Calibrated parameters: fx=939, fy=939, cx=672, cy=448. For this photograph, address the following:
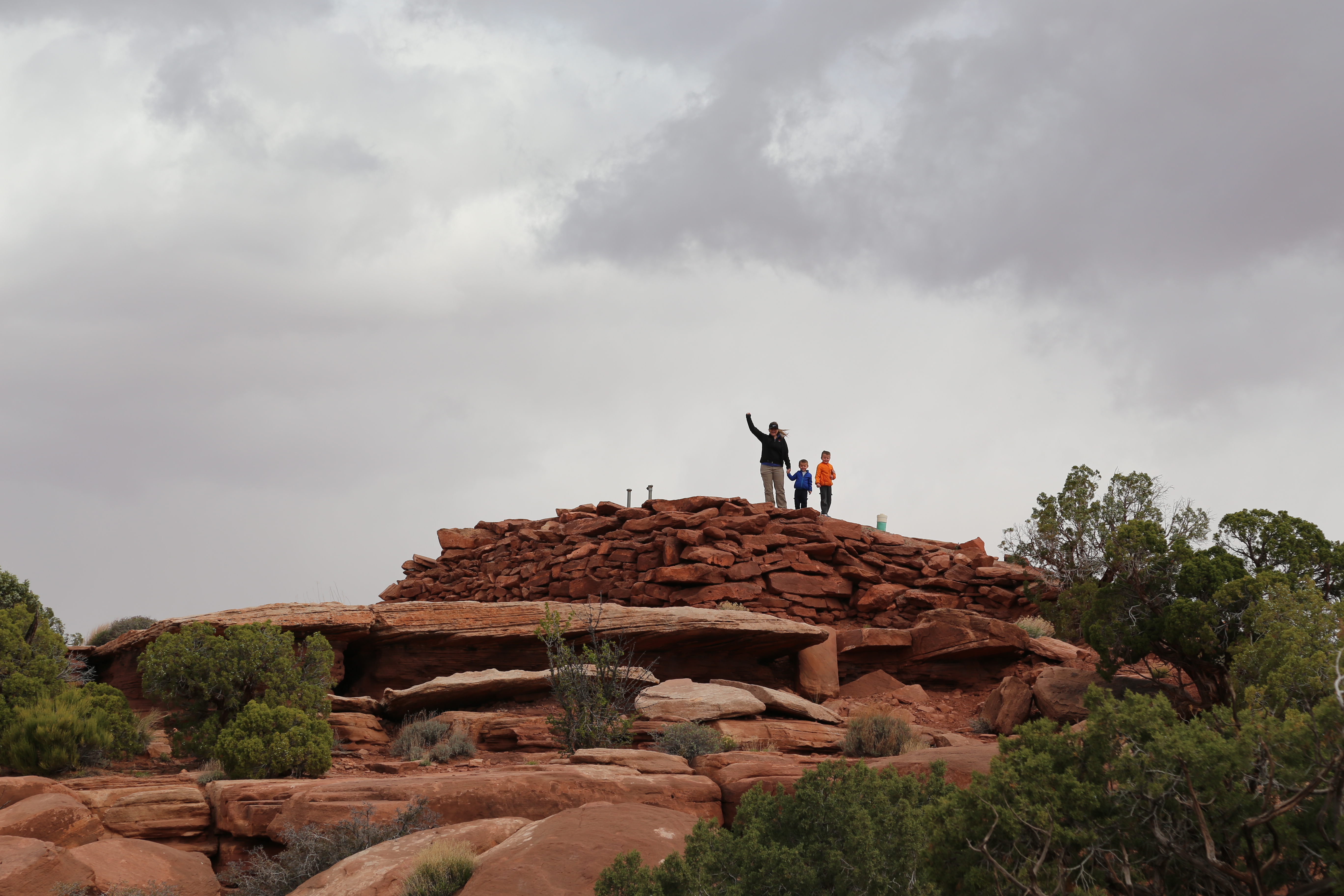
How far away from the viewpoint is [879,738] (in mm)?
14188

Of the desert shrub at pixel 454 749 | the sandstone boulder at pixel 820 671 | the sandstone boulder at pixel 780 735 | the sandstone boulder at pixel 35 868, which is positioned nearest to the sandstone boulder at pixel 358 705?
the desert shrub at pixel 454 749

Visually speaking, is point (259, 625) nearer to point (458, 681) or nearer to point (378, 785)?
point (458, 681)

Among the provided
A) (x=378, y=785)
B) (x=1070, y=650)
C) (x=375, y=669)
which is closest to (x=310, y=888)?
(x=378, y=785)

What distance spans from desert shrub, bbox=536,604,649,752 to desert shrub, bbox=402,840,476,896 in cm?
510

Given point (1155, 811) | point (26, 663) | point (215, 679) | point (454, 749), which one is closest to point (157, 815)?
point (215, 679)

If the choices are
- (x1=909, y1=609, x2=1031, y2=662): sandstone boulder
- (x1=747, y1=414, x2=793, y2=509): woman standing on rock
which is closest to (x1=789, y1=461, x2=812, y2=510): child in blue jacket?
(x1=747, y1=414, x2=793, y2=509): woman standing on rock

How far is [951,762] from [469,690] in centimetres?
931

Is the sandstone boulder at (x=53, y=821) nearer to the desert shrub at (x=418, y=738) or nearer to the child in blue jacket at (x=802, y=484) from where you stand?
the desert shrub at (x=418, y=738)

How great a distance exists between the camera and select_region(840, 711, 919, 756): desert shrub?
1394cm

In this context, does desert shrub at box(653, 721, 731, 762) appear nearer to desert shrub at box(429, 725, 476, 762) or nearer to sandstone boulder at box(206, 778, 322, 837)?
desert shrub at box(429, 725, 476, 762)

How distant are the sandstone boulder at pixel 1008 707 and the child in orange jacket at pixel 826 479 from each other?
9.61m

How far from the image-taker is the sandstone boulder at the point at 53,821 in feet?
32.4

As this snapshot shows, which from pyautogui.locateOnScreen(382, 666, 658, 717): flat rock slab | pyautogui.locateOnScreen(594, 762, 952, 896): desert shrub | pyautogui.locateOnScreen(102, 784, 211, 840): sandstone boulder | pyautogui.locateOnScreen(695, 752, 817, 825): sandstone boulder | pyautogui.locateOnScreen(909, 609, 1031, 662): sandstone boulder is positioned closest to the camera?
pyautogui.locateOnScreen(594, 762, 952, 896): desert shrub

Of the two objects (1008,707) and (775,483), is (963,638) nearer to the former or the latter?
(1008,707)
